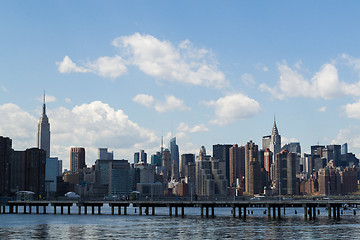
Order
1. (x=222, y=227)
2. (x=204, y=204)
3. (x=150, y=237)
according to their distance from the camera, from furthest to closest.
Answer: (x=204, y=204)
(x=222, y=227)
(x=150, y=237)

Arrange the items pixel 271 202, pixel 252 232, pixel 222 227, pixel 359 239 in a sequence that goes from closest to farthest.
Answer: pixel 359 239, pixel 252 232, pixel 222 227, pixel 271 202

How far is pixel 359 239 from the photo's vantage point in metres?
91.0

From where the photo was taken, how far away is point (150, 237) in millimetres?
97312

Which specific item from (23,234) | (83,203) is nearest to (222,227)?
(23,234)

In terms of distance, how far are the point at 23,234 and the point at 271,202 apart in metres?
65.4

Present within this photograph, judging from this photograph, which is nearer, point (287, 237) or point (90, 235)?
point (287, 237)

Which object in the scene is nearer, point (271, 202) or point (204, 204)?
point (271, 202)

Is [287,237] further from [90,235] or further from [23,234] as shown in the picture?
[23,234]

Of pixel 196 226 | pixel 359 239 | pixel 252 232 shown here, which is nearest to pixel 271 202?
pixel 196 226

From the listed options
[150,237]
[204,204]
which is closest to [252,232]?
[150,237]

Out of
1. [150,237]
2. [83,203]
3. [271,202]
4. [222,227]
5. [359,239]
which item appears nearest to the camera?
[359,239]

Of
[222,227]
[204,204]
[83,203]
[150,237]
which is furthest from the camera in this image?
[83,203]

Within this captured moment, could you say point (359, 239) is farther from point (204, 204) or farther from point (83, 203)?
point (83, 203)

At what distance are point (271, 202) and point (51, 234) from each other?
203 ft
